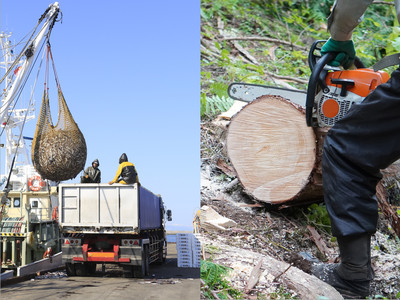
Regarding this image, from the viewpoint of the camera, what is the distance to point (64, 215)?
4.96m

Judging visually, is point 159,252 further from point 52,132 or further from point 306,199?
point 306,199

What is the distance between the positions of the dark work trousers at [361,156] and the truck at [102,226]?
3142 millimetres

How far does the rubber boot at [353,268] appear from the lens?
1.97 m

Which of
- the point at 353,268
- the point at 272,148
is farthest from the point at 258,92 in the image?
the point at 353,268

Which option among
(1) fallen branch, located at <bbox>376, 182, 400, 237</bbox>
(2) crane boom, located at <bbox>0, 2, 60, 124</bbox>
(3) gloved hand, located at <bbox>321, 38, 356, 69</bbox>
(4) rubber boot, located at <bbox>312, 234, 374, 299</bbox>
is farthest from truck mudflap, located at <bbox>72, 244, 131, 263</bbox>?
(3) gloved hand, located at <bbox>321, 38, 356, 69</bbox>

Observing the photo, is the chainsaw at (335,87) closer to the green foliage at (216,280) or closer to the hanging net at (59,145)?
the green foliage at (216,280)

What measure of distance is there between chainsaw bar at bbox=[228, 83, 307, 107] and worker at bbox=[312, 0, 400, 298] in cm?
99

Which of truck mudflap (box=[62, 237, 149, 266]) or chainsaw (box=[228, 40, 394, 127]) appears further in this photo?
truck mudflap (box=[62, 237, 149, 266])

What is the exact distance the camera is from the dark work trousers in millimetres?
1852

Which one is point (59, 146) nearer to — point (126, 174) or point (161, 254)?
point (126, 174)

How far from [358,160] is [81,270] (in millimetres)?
3703

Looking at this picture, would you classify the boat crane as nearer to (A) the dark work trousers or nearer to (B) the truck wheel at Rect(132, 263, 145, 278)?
(B) the truck wheel at Rect(132, 263, 145, 278)

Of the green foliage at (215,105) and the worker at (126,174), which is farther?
the worker at (126,174)

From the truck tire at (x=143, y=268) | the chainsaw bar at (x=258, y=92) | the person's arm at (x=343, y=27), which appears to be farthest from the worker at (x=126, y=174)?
the person's arm at (x=343, y=27)
